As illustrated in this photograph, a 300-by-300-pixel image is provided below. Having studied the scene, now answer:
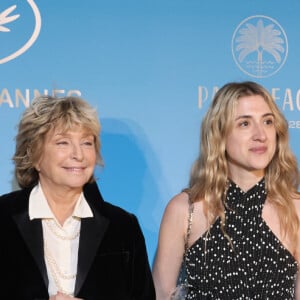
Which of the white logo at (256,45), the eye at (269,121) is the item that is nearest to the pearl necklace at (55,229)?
the eye at (269,121)

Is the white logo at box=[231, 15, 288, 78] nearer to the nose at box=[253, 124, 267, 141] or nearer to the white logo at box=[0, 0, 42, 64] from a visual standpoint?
the nose at box=[253, 124, 267, 141]

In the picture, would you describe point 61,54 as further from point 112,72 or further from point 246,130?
point 246,130

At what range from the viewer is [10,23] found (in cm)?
239

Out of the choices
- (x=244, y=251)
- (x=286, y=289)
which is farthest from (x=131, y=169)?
(x=286, y=289)

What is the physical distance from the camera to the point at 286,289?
220cm

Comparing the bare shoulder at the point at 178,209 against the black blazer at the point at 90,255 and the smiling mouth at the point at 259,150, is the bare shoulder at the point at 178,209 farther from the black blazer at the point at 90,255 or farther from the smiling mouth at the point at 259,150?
the smiling mouth at the point at 259,150

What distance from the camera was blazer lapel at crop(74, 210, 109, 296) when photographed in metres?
2.03

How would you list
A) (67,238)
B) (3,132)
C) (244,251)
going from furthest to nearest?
(3,132)
(244,251)
(67,238)

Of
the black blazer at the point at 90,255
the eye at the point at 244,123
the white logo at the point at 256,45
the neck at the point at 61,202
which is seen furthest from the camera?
the white logo at the point at 256,45

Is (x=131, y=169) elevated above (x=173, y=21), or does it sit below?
below

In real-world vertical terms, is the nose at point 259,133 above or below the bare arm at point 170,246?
above

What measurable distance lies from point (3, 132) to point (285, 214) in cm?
98

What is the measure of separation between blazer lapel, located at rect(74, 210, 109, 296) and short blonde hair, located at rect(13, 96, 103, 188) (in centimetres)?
24

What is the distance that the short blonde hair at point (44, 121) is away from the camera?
6.68ft
